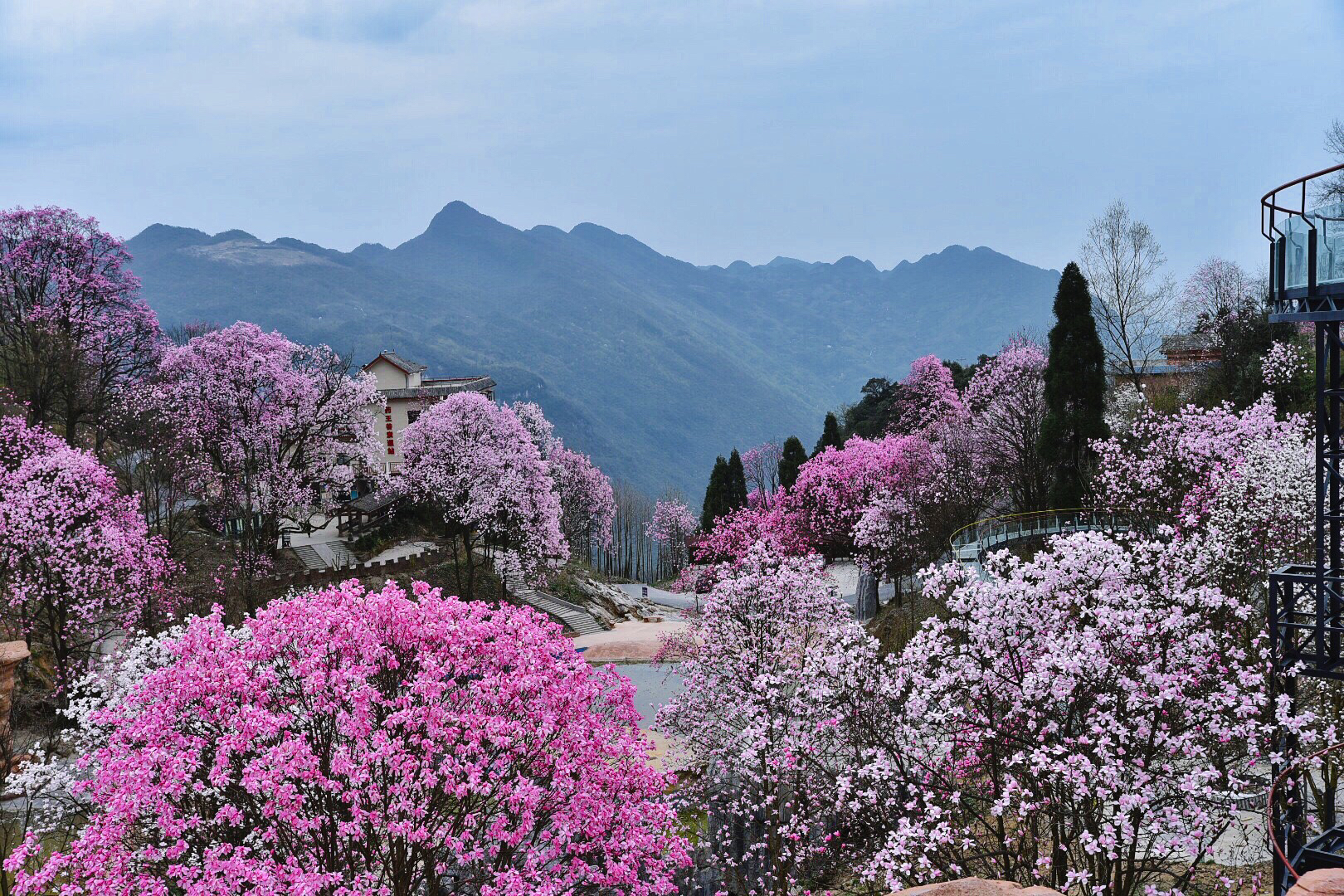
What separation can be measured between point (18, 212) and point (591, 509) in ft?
121

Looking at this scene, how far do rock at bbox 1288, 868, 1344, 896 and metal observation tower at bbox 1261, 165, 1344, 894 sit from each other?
300 cm

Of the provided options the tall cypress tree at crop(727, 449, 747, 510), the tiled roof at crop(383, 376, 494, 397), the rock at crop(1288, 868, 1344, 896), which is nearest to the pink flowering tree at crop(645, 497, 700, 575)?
the tall cypress tree at crop(727, 449, 747, 510)

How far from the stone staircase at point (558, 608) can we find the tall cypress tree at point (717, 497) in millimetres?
21327

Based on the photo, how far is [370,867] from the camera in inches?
389

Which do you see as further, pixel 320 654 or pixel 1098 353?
pixel 1098 353

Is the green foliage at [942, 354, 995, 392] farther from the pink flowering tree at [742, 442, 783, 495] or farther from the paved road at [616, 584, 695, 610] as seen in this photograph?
the paved road at [616, 584, 695, 610]

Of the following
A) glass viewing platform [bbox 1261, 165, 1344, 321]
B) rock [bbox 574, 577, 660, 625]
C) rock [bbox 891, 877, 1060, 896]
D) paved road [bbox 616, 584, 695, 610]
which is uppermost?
glass viewing platform [bbox 1261, 165, 1344, 321]

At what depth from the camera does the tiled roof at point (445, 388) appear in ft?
199

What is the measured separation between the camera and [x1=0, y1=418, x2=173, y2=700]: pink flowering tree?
72.7 ft

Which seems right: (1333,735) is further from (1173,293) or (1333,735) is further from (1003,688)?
(1173,293)

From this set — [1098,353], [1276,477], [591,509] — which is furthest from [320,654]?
[591,509]

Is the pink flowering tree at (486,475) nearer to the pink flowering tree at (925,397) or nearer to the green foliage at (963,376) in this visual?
the pink flowering tree at (925,397)

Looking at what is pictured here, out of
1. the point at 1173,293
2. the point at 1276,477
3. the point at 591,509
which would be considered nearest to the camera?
the point at 1276,477

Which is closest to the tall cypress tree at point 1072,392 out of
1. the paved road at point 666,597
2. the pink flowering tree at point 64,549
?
the paved road at point 666,597
